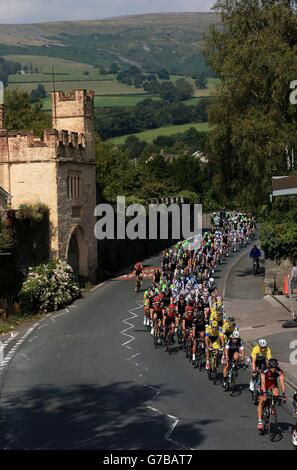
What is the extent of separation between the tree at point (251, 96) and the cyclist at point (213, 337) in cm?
1652

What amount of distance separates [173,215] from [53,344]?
40.4 m

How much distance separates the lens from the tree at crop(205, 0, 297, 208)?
3822 centimetres

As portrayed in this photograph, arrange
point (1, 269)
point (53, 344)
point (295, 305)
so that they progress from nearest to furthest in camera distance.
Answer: point (53, 344) → point (295, 305) → point (1, 269)

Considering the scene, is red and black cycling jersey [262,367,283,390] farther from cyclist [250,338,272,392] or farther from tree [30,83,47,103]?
tree [30,83,47,103]

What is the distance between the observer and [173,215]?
2685 inches

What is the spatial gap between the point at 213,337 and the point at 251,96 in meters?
20.2

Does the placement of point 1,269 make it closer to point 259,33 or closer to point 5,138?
point 5,138

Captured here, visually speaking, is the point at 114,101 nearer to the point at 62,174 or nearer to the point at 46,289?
the point at 62,174

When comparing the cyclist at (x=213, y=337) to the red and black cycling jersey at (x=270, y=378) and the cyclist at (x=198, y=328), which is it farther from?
the red and black cycling jersey at (x=270, y=378)

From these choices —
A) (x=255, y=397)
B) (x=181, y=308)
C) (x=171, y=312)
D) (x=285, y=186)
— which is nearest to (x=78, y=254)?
(x=181, y=308)

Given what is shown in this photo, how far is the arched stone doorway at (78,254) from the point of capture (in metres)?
43.5

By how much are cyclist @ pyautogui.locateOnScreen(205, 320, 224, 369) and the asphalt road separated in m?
0.81

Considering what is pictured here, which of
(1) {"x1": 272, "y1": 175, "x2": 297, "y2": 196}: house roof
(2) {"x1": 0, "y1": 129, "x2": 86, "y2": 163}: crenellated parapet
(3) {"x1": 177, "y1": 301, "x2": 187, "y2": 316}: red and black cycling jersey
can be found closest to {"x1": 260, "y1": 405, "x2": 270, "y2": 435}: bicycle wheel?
(3) {"x1": 177, "y1": 301, "x2": 187, "y2": 316}: red and black cycling jersey
